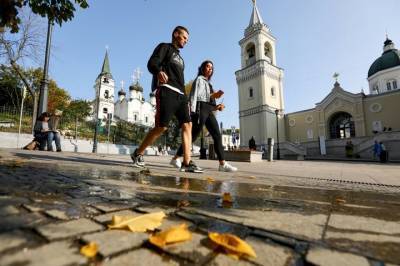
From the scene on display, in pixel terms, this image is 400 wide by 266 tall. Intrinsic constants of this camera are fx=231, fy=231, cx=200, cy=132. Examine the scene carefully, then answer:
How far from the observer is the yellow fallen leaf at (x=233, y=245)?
78 centimetres

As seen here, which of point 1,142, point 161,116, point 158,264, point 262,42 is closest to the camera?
point 158,264

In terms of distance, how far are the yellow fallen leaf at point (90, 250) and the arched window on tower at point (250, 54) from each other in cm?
4000

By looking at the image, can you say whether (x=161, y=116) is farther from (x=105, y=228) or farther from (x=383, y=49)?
(x=383, y=49)

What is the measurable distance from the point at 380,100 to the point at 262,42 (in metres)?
18.1

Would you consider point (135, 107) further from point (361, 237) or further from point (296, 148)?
point (361, 237)

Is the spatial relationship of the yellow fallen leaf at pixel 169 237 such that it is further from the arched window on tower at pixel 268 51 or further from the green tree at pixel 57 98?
the arched window on tower at pixel 268 51

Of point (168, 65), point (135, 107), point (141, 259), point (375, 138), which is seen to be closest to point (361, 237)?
point (141, 259)

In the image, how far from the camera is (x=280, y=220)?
1.19 meters

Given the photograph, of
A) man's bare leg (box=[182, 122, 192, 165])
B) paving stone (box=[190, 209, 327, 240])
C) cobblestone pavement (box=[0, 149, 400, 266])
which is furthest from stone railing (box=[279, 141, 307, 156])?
paving stone (box=[190, 209, 327, 240])

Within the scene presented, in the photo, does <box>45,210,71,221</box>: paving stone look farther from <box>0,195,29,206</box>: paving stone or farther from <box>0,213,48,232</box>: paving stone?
<box>0,195,29,206</box>: paving stone

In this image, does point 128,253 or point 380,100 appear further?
point 380,100

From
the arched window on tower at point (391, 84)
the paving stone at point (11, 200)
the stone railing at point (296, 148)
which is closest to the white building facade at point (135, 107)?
the stone railing at point (296, 148)

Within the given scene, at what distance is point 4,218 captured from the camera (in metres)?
0.95

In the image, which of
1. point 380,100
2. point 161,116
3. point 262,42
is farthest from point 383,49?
point 161,116
